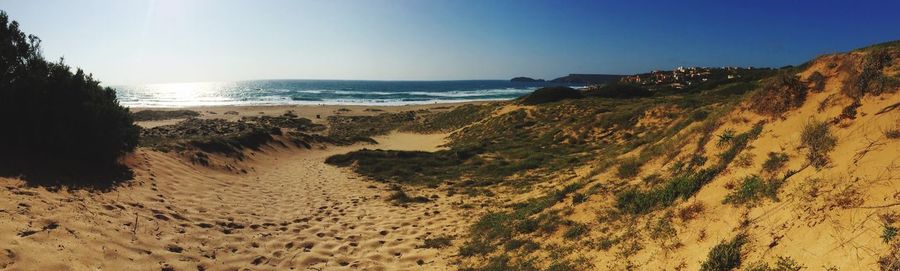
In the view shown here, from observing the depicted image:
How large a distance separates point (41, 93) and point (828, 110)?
1822 centimetres

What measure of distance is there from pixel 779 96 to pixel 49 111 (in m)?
17.9

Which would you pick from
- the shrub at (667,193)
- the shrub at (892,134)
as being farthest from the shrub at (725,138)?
the shrub at (892,134)

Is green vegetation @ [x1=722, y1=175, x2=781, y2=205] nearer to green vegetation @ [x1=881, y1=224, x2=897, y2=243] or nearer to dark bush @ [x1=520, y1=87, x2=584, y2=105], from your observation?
green vegetation @ [x1=881, y1=224, x2=897, y2=243]

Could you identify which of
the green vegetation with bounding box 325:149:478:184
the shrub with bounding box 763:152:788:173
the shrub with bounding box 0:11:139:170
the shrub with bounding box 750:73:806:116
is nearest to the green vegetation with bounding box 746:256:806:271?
the shrub with bounding box 763:152:788:173

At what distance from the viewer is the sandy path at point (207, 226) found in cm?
742

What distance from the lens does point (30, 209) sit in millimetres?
8133

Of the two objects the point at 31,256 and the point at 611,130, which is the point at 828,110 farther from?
the point at 611,130

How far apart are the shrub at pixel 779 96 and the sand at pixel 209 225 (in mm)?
7321

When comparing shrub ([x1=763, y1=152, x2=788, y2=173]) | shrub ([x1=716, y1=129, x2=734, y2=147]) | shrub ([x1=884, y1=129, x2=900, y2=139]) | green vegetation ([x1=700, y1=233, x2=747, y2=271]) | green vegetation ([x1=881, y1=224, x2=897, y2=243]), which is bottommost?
green vegetation ([x1=700, y1=233, x2=747, y2=271])

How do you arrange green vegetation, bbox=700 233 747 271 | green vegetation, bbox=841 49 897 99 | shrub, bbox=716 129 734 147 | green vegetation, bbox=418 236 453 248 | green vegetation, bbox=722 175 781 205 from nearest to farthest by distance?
green vegetation, bbox=700 233 747 271, green vegetation, bbox=722 175 781 205, green vegetation, bbox=841 49 897 99, shrub, bbox=716 129 734 147, green vegetation, bbox=418 236 453 248

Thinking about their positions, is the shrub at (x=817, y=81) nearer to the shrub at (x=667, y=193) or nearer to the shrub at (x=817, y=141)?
the shrub at (x=817, y=141)

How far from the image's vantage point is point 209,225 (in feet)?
33.8

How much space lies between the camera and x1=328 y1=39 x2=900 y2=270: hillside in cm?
516

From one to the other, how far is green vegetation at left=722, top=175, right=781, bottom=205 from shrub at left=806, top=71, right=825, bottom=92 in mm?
3245
